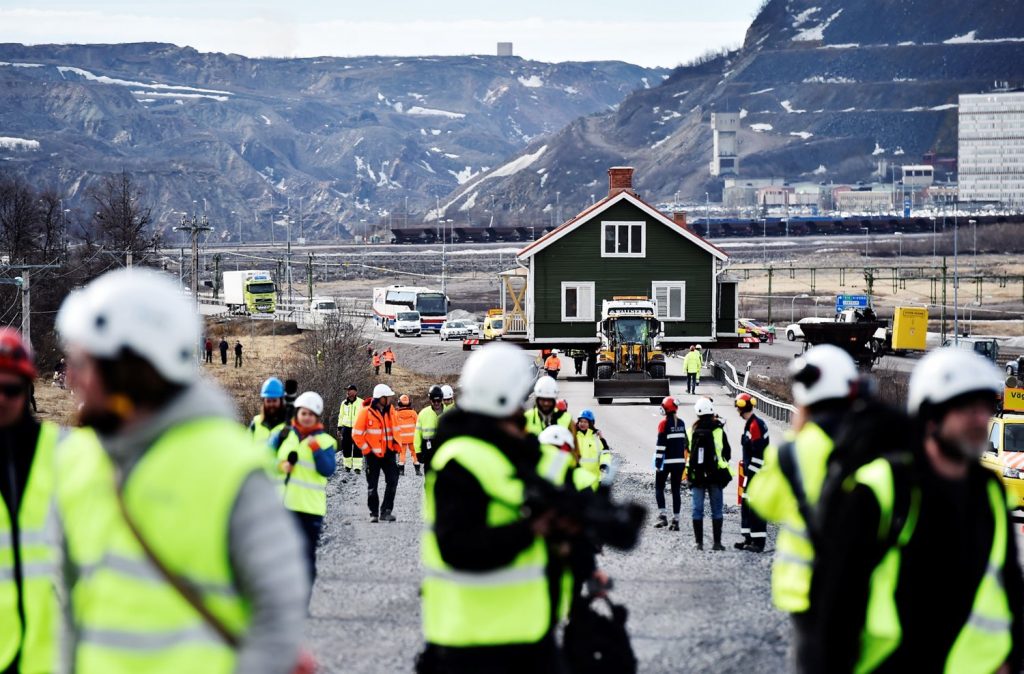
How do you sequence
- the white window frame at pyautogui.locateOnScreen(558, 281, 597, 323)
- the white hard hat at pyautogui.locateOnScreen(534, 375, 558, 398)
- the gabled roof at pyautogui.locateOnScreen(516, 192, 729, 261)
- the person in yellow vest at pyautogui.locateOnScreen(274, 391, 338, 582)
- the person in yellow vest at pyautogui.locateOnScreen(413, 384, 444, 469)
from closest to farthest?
the white hard hat at pyautogui.locateOnScreen(534, 375, 558, 398)
the person in yellow vest at pyautogui.locateOnScreen(274, 391, 338, 582)
the person in yellow vest at pyautogui.locateOnScreen(413, 384, 444, 469)
the gabled roof at pyautogui.locateOnScreen(516, 192, 729, 261)
the white window frame at pyautogui.locateOnScreen(558, 281, 597, 323)

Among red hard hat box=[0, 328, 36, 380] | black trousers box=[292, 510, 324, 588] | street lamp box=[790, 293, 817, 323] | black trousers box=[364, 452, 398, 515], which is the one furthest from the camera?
street lamp box=[790, 293, 817, 323]

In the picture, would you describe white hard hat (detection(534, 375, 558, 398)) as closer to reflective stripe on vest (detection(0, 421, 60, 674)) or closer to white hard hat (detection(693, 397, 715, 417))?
white hard hat (detection(693, 397, 715, 417))

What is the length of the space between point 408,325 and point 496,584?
84347 mm

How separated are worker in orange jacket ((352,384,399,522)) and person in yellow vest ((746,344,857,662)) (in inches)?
534

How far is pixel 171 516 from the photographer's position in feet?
12.5

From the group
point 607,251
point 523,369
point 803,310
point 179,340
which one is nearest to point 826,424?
point 523,369

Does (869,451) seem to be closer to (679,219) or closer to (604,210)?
(604,210)

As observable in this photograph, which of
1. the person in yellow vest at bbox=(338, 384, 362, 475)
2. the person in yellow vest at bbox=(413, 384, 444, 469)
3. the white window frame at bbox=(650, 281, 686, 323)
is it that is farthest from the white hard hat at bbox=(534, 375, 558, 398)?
the white window frame at bbox=(650, 281, 686, 323)

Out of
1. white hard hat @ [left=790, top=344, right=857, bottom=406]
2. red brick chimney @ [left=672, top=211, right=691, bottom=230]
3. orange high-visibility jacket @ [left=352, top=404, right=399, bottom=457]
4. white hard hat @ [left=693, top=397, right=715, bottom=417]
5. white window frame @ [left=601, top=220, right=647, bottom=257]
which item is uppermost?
red brick chimney @ [left=672, top=211, right=691, bottom=230]

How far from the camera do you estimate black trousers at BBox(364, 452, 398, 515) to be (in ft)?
66.3

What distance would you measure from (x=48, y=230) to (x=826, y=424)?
9751 centimetres

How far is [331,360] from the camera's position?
46.1 meters

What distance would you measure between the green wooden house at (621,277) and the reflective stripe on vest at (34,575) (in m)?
58.0

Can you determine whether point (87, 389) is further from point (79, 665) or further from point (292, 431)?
point (292, 431)
